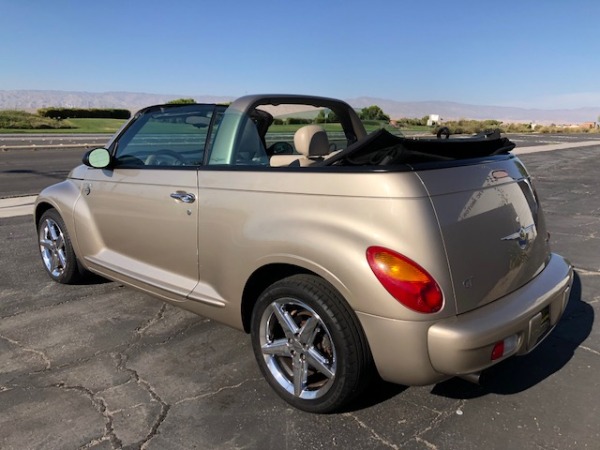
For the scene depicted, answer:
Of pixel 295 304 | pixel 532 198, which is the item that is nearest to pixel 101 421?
pixel 295 304

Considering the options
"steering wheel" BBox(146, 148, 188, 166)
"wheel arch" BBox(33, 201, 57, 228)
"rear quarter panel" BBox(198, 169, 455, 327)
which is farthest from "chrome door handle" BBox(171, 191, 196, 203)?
"wheel arch" BBox(33, 201, 57, 228)

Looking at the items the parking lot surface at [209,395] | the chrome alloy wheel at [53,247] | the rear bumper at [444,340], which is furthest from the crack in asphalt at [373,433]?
the chrome alloy wheel at [53,247]

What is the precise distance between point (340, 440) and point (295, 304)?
2.24 feet

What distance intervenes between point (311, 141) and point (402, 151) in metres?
1.11

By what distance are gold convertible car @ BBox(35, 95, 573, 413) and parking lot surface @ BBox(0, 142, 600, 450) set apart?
0.26 m

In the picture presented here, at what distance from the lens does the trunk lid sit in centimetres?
230

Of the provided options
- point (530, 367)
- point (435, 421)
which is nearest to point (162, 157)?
point (435, 421)

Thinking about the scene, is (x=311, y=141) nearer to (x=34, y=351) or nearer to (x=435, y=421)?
(x=435, y=421)

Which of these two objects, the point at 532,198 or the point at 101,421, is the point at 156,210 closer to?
the point at 101,421

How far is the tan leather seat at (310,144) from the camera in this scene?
3.44 meters

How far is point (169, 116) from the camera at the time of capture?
390 centimetres

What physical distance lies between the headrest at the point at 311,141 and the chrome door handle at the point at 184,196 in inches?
32.5

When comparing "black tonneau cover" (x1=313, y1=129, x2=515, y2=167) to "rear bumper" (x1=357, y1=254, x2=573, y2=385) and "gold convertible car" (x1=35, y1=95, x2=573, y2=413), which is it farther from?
"rear bumper" (x1=357, y1=254, x2=573, y2=385)

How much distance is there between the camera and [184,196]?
3154mm
